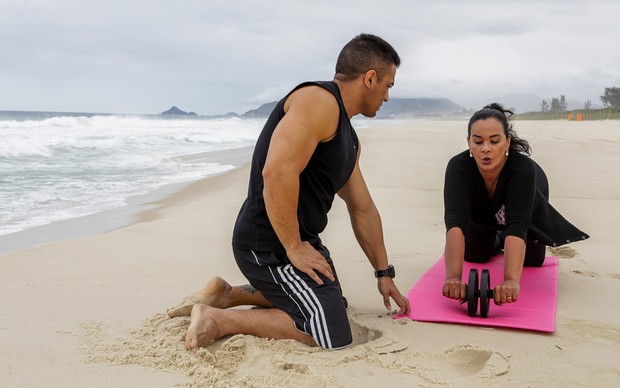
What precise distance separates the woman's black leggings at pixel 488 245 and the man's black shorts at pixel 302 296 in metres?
1.60

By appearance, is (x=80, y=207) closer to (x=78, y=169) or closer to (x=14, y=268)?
(x=14, y=268)

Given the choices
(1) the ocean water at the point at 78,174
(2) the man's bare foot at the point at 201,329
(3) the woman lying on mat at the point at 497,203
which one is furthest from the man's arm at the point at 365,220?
(1) the ocean water at the point at 78,174

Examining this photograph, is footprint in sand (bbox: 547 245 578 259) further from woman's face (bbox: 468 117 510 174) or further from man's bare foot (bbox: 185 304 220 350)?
man's bare foot (bbox: 185 304 220 350)

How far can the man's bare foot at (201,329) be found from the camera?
8.87 ft

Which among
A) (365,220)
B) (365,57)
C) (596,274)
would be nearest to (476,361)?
(365,220)

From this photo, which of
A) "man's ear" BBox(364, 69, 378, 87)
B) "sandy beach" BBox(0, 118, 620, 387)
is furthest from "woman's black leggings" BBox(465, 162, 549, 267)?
"man's ear" BBox(364, 69, 378, 87)

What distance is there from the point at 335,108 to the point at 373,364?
3.68 ft

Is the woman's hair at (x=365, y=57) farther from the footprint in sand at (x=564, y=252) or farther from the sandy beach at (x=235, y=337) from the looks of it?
the footprint in sand at (x=564, y=252)

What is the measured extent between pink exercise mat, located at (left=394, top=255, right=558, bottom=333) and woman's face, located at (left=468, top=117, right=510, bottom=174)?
2.63 feet

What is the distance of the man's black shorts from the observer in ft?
8.98

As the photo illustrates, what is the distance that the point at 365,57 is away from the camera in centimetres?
286

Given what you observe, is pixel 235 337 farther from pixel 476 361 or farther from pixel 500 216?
pixel 500 216

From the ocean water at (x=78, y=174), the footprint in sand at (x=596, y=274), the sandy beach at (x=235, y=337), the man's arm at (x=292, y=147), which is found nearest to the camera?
the sandy beach at (x=235, y=337)

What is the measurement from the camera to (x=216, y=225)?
5.61 m
